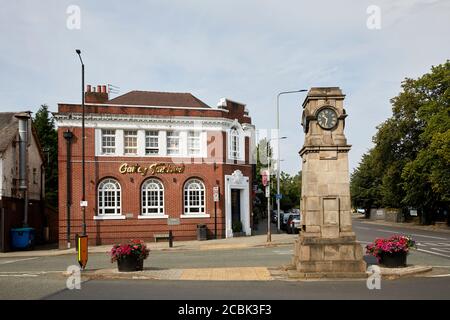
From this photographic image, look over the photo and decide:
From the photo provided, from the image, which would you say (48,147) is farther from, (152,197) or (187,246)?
(187,246)

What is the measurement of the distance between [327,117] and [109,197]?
751 inches

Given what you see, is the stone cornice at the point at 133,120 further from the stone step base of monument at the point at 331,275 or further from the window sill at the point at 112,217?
the stone step base of monument at the point at 331,275

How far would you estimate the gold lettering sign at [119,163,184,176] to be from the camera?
30756 mm

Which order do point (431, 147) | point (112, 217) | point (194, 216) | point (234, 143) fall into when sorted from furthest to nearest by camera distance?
point (431, 147), point (234, 143), point (194, 216), point (112, 217)

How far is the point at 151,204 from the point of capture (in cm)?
3136

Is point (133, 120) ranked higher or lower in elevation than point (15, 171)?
higher

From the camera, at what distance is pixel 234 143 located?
34.0 metres

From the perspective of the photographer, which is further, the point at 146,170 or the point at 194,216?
the point at 194,216

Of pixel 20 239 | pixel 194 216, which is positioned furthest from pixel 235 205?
pixel 20 239

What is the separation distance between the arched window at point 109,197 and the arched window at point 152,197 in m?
1.55

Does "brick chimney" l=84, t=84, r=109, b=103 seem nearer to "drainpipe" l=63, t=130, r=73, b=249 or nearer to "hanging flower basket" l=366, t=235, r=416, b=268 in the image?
"drainpipe" l=63, t=130, r=73, b=249
